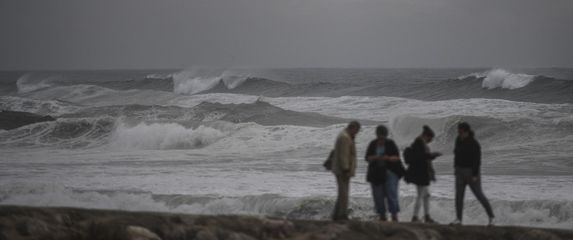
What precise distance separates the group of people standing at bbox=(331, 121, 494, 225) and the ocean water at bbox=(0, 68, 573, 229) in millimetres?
2700

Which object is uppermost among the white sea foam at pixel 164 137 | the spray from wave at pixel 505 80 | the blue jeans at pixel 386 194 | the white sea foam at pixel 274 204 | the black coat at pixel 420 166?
the spray from wave at pixel 505 80

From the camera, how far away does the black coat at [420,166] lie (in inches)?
316

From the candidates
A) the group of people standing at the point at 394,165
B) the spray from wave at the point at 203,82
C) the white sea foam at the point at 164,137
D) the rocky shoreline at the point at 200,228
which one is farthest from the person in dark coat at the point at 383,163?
the spray from wave at the point at 203,82

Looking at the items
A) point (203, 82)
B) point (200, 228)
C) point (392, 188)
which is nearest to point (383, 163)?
point (392, 188)

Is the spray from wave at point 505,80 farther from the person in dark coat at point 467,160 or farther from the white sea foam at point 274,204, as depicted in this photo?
the person in dark coat at point 467,160

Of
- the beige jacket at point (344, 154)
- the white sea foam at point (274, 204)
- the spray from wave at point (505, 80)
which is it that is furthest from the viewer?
the spray from wave at point (505, 80)

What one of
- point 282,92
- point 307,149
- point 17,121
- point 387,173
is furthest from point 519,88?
point 387,173

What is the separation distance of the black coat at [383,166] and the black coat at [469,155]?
66 cm

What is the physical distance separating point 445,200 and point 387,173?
Answer: 165 inches

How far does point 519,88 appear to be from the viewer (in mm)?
42156

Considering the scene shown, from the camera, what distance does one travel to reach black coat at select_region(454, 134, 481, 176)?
26.2 feet

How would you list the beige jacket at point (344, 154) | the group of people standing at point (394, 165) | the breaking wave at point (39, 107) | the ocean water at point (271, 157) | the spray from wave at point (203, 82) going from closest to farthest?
the beige jacket at point (344, 154)
the group of people standing at point (394, 165)
the ocean water at point (271, 157)
the breaking wave at point (39, 107)
the spray from wave at point (203, 82)

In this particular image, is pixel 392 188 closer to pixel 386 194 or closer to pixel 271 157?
pixel 386 194

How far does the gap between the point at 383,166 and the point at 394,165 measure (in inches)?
5.1
